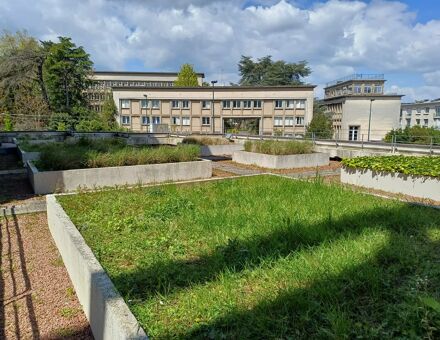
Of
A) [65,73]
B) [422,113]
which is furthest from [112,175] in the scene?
[422,113]

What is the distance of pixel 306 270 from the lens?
11.7ft

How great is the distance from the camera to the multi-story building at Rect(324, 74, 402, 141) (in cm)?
6253

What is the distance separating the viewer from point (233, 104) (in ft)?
201

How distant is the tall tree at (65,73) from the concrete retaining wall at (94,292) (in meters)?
50.1

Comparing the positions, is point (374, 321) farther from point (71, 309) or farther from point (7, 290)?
point (7, 290)

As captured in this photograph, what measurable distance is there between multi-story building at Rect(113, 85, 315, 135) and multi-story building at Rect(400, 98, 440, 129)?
94.6 ft

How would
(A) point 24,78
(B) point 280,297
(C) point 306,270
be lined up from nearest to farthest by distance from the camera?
(B) point 280,297, (C) point 306,270, (A) point 24,78

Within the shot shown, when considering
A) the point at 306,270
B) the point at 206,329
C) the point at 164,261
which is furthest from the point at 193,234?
the point at 206,329

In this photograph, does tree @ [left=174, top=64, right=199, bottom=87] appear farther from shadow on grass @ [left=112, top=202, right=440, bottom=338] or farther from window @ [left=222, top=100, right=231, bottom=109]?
shadow on grass @ [left=112, top=202, right=440, bottom=338]

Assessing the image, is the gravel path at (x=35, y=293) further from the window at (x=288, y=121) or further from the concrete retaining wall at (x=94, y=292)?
the window at (x=288, y=121)

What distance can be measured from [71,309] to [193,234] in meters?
1.86

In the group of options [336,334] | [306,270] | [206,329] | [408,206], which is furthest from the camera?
[408,206]

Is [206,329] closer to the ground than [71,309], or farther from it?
farther from it

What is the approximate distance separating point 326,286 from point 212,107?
58.4m
